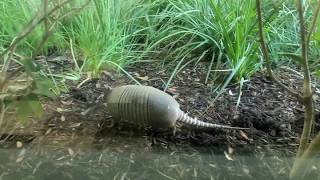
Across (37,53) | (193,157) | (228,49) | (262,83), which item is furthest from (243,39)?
(37,53)

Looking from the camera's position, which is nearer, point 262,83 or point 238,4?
point 262,83

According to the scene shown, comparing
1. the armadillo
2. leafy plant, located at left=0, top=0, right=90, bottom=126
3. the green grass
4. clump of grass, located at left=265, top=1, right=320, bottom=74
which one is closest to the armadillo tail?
the armadillo

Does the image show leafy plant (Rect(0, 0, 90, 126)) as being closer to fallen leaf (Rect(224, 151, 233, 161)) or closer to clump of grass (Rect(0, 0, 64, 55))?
clump of grass (Rect(0, 0, 64, 55))

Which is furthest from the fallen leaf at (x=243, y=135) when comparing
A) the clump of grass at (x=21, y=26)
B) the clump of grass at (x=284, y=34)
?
the clump of grass at (x=21, y=26)

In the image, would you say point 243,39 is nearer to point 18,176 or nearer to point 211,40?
point 211,40

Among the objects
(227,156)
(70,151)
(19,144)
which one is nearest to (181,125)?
(227,156)

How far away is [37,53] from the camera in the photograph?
1.33 metres

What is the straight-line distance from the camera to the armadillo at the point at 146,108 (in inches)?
58.1

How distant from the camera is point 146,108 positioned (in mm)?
1478

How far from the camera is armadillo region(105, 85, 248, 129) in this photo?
4.84ft

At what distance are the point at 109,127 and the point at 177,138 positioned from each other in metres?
0.16

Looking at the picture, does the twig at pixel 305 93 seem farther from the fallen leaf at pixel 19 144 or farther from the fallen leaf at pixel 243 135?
the fallen leaf at pixel 19 144

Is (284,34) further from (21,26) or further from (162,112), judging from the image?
(21,26)

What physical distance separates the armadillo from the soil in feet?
0.06
